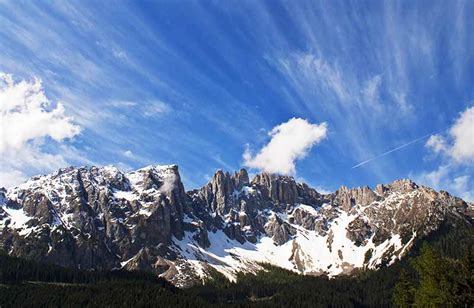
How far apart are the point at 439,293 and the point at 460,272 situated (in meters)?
5.26

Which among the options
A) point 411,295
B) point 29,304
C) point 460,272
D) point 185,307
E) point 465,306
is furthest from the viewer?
point 185,307

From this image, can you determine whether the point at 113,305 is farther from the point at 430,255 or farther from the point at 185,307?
the point at 430,255

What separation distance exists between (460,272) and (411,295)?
13.3m

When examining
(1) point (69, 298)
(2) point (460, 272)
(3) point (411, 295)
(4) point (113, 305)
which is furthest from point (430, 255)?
(1) point (69, 298)

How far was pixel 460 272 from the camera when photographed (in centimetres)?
5909

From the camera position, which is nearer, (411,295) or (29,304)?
(411,295)

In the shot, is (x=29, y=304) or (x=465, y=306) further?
(x=29, y=304)

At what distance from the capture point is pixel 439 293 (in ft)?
184

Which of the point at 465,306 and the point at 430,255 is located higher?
the point at 430,255

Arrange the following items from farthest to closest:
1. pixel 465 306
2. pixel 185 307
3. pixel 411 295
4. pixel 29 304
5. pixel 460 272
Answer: pixel 185 307 < pixel 29 304 < pixel 411 295 < pixel 460 272 < pixel 465 306

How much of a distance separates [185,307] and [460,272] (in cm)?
15826

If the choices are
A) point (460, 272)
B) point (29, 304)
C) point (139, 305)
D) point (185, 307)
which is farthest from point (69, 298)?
point (460, 272)

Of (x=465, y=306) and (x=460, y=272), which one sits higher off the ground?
(x=460, y=272)

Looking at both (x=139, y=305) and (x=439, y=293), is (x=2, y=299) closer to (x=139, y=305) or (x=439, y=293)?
(x=139, y=305)
